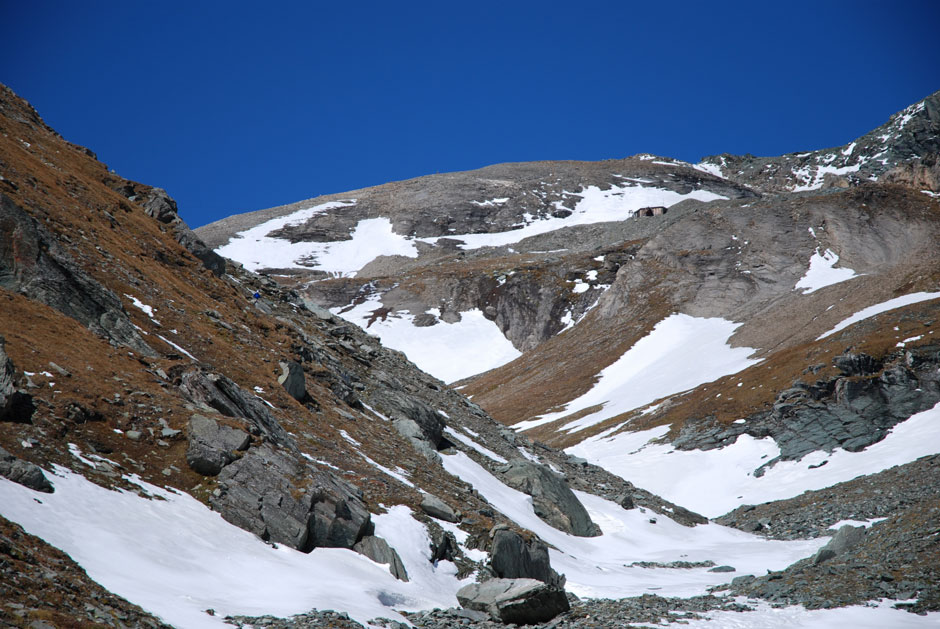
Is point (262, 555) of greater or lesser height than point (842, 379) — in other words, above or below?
below

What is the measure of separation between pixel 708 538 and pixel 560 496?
36.4 ft

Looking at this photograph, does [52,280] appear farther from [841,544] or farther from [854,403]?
[854,403]

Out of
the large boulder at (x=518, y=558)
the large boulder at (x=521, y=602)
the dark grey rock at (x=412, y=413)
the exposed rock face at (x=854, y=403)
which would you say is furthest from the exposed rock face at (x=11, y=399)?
the exposed rock face at (x=854, y=403)

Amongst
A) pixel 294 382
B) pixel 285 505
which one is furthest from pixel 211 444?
pixel 294 382

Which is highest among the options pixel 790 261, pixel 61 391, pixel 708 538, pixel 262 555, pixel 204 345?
pixel 790 261

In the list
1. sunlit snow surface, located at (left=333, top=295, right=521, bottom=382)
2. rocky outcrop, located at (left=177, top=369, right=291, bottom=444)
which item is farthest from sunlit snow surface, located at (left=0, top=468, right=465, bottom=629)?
sunlit snow surface, located at (left=333, top=295, right=521, bottom=382)

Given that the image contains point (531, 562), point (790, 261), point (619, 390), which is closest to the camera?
point (531, 562)

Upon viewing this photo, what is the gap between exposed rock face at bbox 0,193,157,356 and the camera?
24328 mm

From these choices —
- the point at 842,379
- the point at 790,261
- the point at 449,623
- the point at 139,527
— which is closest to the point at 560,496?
the point at 449,623

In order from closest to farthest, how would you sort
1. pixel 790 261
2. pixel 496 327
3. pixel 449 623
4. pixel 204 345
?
pixel 449 623
pixel 204 345
pixel 790 261
pixel 496 327

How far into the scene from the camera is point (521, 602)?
18391 millimetres

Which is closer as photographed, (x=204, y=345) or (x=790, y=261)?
(x=204, y=345)

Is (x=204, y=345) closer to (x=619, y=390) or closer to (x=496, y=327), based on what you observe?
(x=619, y=390)

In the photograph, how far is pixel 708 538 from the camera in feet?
135
